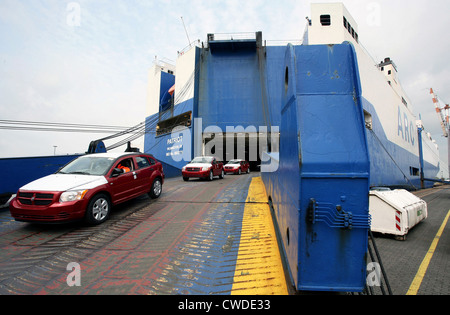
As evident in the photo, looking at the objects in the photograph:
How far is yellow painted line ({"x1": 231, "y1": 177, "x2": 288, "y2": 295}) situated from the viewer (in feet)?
8.77

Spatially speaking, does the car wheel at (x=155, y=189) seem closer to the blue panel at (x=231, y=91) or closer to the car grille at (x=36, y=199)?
the car grille at (x=36, y=199)

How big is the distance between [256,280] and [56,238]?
3905 millimetres

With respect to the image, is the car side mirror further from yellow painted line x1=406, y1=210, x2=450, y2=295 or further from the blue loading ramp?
yellow painted line x1=406, y1=210, x2=450, y2=295

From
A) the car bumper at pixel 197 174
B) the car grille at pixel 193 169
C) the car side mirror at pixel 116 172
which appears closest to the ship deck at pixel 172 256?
the car side mirror at pixel 116 172

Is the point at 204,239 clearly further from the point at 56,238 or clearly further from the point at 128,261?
the point at 56,238

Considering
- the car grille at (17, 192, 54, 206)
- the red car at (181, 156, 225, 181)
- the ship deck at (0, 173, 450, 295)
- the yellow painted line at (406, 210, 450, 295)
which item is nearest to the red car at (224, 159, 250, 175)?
the red car at (181, 156, 225, 181)

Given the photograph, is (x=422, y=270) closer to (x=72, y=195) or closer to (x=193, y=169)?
(x=72, y=195)

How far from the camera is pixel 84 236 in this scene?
4215mm

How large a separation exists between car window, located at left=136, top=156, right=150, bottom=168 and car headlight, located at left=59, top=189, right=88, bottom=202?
2.14 m

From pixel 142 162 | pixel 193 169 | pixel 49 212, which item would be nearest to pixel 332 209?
pixel 49 212

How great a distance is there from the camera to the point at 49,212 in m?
4.18

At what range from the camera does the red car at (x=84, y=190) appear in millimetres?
4246

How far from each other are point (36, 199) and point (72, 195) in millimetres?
661
